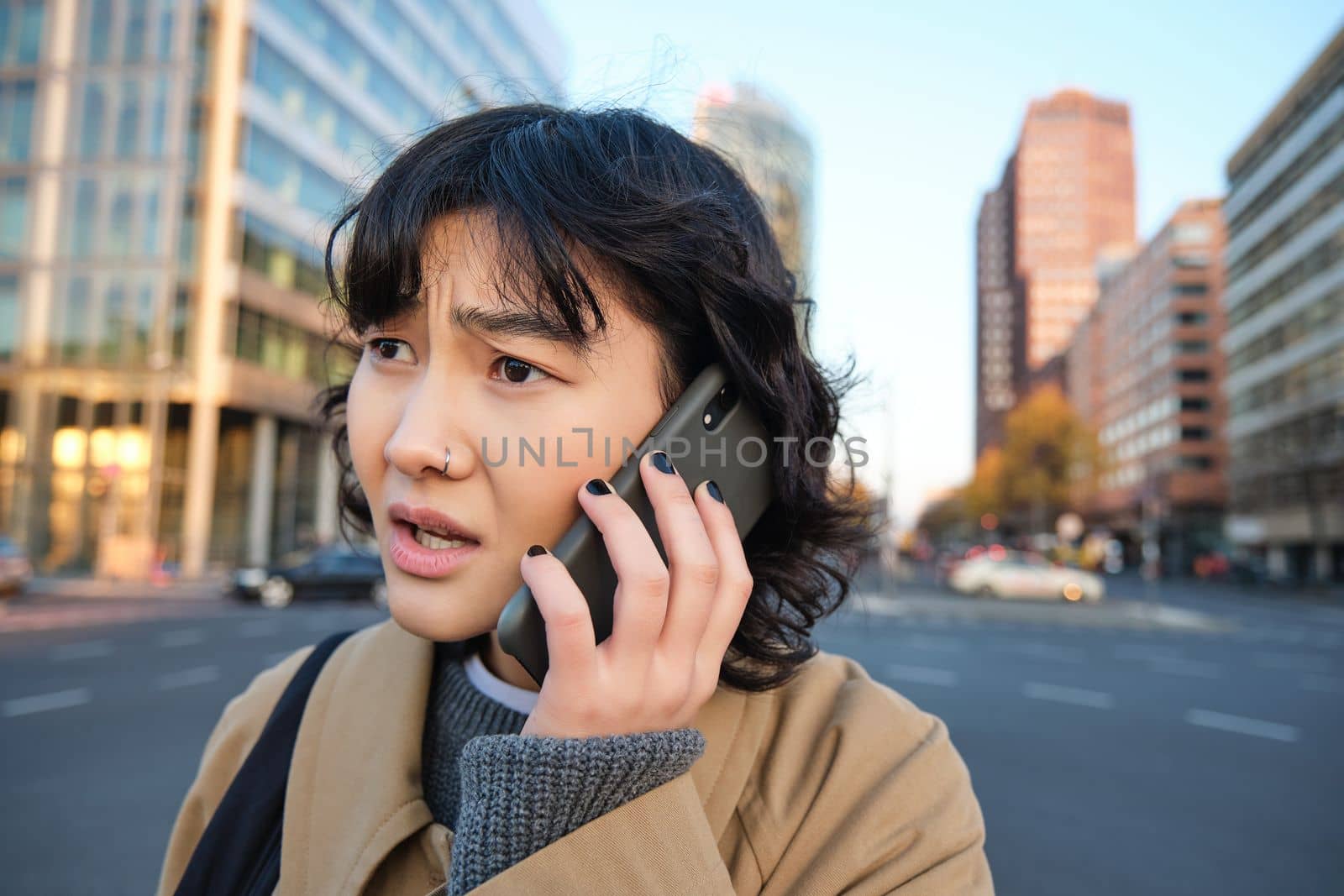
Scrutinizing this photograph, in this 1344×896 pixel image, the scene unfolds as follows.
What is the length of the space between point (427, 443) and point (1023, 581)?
24828mm

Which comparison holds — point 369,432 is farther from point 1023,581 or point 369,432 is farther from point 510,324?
point 1023,581

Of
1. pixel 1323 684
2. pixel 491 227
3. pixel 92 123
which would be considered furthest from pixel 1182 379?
pixel 491 227

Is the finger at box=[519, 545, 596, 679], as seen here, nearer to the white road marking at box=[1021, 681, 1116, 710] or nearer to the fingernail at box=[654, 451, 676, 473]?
the fingernail at box=[654, 451, 676, 473]

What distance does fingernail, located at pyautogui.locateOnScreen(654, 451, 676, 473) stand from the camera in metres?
1.04

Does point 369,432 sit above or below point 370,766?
above

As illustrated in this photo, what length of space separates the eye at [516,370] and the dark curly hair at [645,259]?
0.21 ft

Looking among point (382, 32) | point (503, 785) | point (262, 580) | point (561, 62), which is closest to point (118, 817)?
point (503, 785)

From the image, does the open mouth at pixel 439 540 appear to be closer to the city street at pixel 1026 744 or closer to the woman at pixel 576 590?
the woman at pixel 576 590

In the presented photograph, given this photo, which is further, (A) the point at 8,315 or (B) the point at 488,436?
(A) the point at 8,315

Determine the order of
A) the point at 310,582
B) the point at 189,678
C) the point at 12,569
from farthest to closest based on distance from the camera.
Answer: the point at 310,582 → the point at 12,569 → the point at 189,678

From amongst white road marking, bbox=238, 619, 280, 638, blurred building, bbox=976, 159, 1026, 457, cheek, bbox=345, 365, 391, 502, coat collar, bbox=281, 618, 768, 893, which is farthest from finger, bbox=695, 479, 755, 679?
blurred building, bbox=976, 159, 1026, 457

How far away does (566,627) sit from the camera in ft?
2.95

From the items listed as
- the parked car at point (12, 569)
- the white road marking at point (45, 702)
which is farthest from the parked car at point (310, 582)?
the white road marking at point (45, 702)

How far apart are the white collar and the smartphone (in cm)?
31
